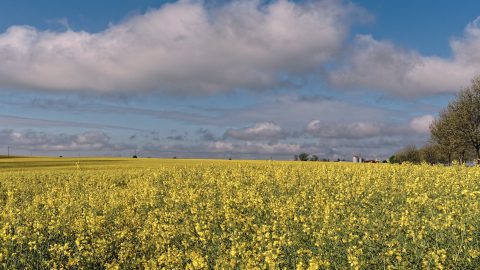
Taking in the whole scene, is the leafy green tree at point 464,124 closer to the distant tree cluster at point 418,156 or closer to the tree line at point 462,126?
the tree line at point 462,126

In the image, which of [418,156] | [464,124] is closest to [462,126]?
[464,124]

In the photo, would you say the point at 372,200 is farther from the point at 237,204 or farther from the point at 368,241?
the point at 368,241

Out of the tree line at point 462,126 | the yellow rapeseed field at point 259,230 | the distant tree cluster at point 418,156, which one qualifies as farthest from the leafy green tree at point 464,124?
the yellow rapeseed field at point 259,230

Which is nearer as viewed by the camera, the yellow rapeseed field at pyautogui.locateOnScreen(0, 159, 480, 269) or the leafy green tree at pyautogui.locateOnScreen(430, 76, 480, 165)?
the yellow rapeseed field at pyautogui.locateOnScreen(0, 159, 480, 269)

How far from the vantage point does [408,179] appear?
1786 cm

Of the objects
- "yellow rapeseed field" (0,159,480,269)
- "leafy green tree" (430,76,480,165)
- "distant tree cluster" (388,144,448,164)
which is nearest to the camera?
"yellow rapeseed field" (0,159,480,269)

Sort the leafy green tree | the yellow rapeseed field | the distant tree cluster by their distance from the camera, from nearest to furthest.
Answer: the yellow rapeseed field < the leafy green tree < the distant tree cluster

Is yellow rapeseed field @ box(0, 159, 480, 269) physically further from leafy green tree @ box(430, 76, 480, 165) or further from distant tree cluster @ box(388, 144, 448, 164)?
distant tree cluster @ box(388, 144, 448, 164)

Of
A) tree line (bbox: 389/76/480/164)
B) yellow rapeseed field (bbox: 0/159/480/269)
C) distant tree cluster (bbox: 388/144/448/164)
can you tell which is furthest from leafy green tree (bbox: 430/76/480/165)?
yellow rapeseed field (bbox: 0/159/480/269)

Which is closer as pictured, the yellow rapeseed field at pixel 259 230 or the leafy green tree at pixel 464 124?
the yellow rapeseed field at pixel 259 230

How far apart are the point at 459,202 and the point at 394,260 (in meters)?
6.07

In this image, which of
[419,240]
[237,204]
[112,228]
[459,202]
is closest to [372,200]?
[459,202]

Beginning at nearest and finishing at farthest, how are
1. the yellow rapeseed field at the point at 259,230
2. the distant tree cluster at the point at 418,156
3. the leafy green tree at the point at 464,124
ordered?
the yellow rapeseed field at the point at 259,230, the leafy green tree at the point at 464,124, the distant tree cluster at the point at 418,156

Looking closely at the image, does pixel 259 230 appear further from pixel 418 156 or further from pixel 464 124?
pixel 418 156
